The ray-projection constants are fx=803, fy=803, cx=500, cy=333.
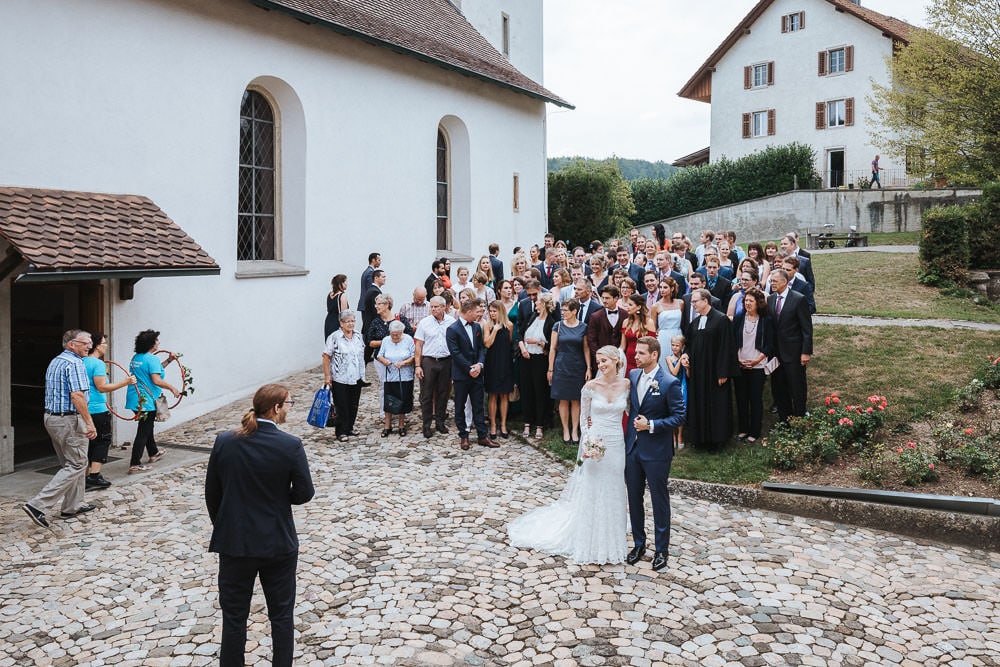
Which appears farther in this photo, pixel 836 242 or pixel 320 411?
pixel 836 242

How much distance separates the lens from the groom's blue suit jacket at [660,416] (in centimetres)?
706

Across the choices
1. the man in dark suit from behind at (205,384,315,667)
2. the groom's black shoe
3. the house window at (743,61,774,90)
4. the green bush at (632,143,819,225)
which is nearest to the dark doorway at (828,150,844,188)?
the green bush at (632,143,819,225)

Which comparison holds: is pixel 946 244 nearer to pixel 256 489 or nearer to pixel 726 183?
pixel 256 489

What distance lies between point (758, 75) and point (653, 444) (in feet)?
137

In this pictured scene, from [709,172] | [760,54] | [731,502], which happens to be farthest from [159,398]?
[760,54]

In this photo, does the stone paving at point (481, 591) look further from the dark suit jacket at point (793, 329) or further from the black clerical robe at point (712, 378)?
the dark suit jacket at point (793, 329)

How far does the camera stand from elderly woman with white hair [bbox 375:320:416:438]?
37.4ft

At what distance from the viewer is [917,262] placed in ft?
68.4

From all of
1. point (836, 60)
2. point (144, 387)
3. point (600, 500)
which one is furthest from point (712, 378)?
point (836, 60)

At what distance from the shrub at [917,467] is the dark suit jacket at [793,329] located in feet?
6.43

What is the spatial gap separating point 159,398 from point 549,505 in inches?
199

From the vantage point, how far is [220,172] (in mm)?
13508

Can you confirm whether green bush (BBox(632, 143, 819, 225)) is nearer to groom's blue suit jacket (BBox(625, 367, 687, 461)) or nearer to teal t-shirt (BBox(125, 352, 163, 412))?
groom's blue suit jacket (BBox(625, 367, 687, 461))

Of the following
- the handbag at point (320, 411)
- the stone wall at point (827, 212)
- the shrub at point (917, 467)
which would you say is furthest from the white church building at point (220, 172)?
the stone wall at point (827, 212)
